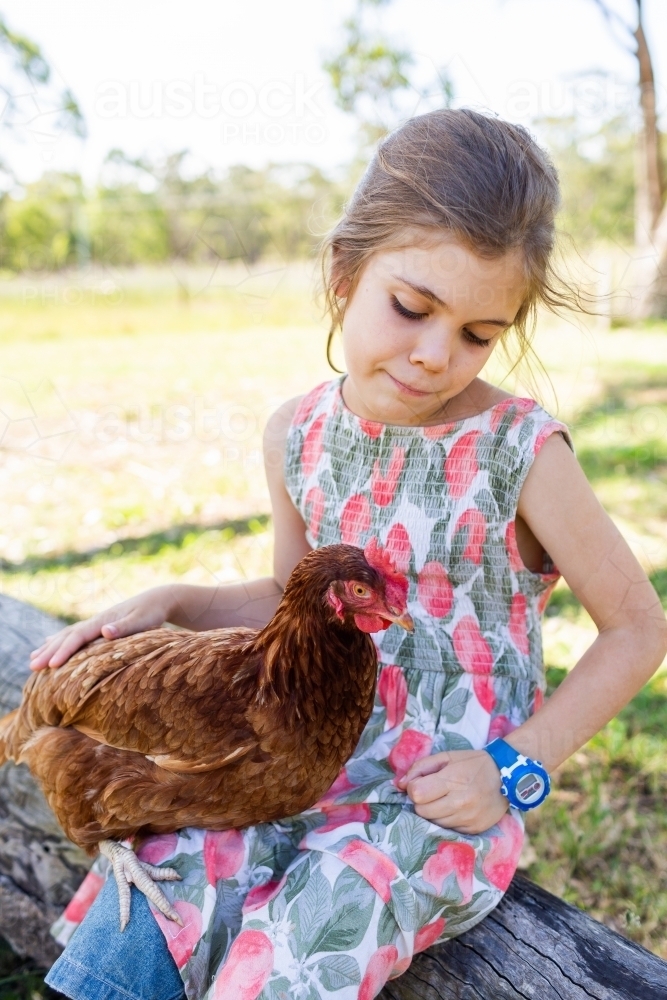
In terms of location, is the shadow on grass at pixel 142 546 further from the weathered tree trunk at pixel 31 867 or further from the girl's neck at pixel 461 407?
the girl's neck at pixel 461 407

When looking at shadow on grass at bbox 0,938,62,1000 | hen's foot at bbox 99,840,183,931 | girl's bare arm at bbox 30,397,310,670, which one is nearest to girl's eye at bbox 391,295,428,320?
girl's bare arm at bbox 30,397,310,670

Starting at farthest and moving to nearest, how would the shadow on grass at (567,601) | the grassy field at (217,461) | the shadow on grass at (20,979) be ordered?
the shadow on grass at (567,601) < the grassy field at (217,461) < the shadow on grass at (20,979)

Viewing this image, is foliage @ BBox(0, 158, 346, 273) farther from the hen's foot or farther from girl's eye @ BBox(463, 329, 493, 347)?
the hen's foot

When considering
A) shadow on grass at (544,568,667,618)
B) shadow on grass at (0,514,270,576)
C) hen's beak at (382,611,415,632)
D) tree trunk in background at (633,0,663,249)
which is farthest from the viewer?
shadow on grass at (0,514,270,576)

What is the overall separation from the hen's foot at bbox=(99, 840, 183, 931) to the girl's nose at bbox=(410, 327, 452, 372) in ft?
2.75

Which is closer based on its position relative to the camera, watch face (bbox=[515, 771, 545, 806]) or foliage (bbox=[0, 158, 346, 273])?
Result: watch face (bbox=[515, 771, 545, 806])

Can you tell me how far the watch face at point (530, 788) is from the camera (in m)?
1.10

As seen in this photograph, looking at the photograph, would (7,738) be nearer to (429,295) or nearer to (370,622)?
(370,622)

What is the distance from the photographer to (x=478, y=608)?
127cm

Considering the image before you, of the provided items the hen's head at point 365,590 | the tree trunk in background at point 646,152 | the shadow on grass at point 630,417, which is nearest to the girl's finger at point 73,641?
the hen's head at point 365,590

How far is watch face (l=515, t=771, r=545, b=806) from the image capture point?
110cm

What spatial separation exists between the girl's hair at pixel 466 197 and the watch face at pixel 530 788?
685mm

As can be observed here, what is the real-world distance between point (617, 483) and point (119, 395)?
3.08m

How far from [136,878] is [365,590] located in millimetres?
550
